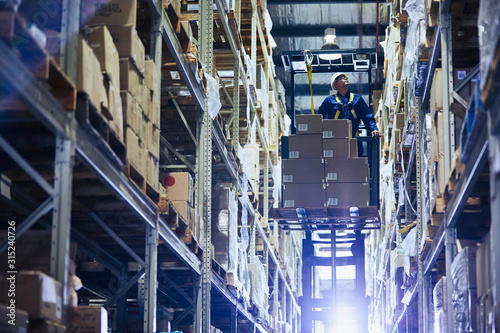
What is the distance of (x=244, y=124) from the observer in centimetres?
1230

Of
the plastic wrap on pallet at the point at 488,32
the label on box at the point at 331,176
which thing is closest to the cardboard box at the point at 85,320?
the plastic wrap on pallet at the point at 488,32

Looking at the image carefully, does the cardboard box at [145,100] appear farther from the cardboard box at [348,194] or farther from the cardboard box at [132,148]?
the cardboard box at [348,194]

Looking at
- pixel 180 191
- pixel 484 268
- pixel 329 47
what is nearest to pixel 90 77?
pixel 484 268

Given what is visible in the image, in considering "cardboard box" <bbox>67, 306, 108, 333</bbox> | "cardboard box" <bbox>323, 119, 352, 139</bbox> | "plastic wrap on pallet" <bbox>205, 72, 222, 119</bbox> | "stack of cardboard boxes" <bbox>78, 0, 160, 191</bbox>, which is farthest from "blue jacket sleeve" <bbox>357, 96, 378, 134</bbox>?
"cardboard box" <bbox>67, 306, 108, 333</bbox>

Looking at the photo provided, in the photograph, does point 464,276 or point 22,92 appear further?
point 464,276

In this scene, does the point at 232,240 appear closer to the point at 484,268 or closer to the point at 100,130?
the point at 100,130

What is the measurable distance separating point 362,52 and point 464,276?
30.9ft

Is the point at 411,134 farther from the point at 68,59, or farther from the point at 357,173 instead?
the point at 68,59

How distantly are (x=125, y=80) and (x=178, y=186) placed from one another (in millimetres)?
2053

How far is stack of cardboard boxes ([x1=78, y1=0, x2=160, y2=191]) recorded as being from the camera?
521cm

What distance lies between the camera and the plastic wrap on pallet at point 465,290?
539 cm

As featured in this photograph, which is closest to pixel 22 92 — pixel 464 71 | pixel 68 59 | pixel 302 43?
pixel 68 59

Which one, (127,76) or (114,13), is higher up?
(114,13)

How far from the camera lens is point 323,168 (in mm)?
12172
